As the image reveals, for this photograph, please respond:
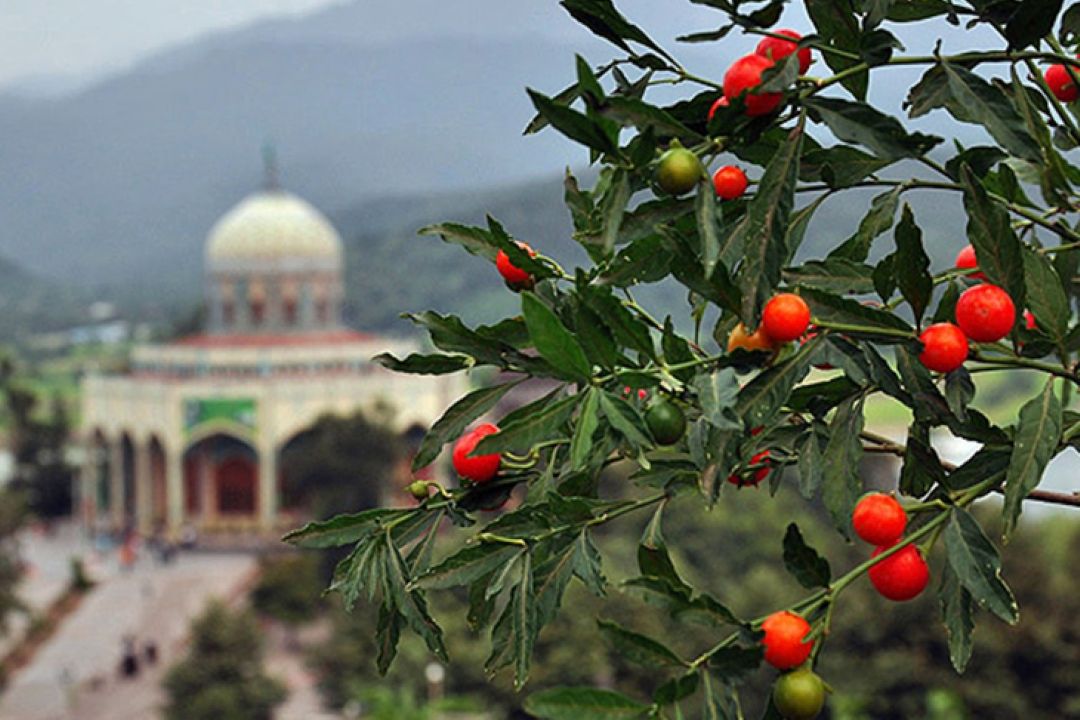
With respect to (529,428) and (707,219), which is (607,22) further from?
(529,428)

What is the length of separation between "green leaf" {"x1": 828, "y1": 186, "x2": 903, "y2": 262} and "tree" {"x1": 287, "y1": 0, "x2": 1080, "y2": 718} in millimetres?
102

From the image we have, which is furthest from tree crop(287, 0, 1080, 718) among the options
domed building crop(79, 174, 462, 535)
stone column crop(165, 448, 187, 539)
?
stone column crop(165, 448, 187, 539)

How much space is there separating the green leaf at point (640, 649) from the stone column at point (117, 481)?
29597 millimetres

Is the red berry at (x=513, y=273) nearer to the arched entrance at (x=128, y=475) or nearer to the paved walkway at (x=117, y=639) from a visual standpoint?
the paved walkway at (x=117, y=639)

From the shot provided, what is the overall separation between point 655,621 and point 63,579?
13653 millimetres

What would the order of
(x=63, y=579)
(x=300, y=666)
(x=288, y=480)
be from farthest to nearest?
(x=288, y=480) → (x=63, y=579) → (x=300, y=666)

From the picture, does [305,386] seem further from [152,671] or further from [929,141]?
[929,141]

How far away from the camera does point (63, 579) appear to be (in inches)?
992

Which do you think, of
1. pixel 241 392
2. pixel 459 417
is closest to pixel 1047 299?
pixel 459 417

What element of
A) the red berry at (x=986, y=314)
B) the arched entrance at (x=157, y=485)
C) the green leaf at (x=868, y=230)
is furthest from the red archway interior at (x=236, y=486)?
the red berry at (x=986, y=314)

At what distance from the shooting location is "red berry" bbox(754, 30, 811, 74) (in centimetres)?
140

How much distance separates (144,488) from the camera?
98.8ft

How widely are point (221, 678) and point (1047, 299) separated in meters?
14.6

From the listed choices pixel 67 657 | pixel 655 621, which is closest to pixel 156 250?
pixel 67 657
